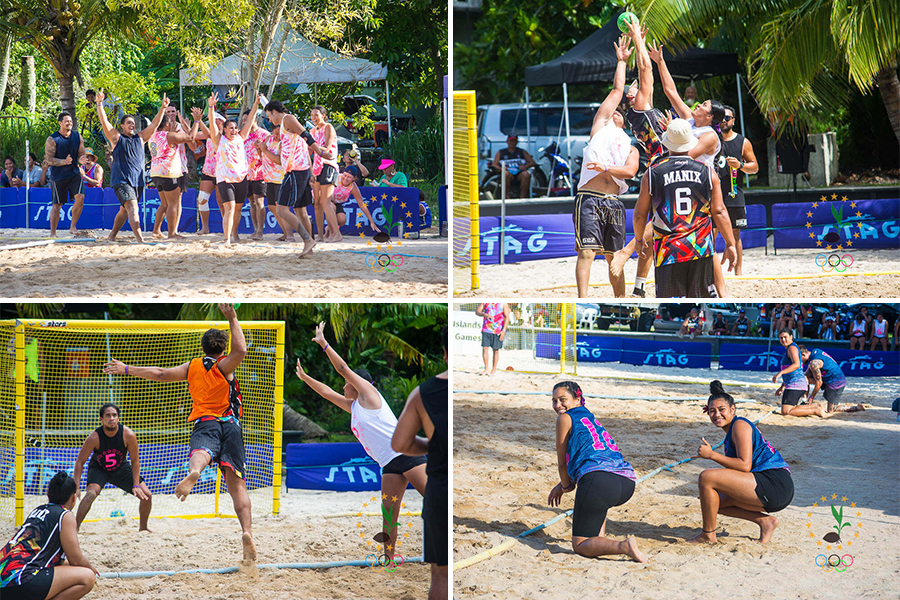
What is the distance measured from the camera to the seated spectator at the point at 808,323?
6723 mm

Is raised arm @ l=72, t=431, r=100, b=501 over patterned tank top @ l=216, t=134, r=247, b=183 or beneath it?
beneath

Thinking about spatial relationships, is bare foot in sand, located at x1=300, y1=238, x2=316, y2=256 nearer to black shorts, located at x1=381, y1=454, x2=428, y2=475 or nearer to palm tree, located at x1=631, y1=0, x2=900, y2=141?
black shorts, located at x1=381, y1=454, x2=428, y2=475

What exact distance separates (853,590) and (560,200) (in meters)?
5.15

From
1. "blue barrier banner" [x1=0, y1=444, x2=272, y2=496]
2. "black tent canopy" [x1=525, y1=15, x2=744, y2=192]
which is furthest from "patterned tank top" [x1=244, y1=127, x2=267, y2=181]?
"black tent canopy" [x1=525, y1=15, x2=744, y2=192]

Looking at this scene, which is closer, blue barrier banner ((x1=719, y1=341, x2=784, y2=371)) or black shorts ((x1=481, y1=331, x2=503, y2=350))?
blue barrier banner ((x1=719, y1=341, x2=784, y2=371))

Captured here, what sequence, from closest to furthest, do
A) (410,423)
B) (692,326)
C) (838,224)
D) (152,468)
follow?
1. (410,423)
2. (152,468)
3. (838,224)
4. (692,326)

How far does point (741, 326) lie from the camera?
7.56m

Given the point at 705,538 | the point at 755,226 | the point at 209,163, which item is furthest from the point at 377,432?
the point at 755,226

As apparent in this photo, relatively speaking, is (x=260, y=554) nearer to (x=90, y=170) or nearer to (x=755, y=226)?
(x=90, y=170)

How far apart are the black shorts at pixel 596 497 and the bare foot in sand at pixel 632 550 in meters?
0.16

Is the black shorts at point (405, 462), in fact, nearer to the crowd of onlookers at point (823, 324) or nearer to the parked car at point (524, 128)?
the crowd of onlookers at point (823, 324)

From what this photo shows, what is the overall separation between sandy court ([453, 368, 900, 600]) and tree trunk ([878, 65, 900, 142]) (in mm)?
2380

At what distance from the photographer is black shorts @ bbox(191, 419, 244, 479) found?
13.7 feet

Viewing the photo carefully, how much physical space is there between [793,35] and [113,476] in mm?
5743
